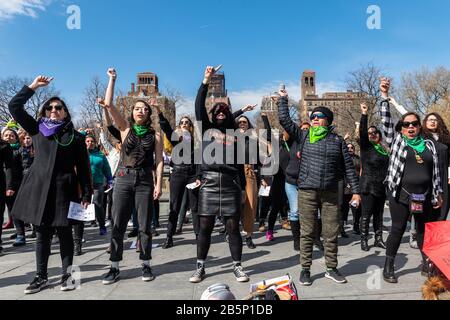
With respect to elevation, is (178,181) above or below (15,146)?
below

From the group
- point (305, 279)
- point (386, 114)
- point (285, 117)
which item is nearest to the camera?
point (305, 279)

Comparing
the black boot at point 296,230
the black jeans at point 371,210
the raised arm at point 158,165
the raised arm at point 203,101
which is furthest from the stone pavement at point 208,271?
the raised arm at point 203,101

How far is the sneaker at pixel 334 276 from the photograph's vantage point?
12.7ft

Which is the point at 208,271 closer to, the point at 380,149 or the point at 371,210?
the point at 371,210

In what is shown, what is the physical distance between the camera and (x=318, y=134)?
407cm

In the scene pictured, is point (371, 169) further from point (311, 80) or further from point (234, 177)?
point (311, 80)

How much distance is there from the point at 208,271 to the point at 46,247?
1.87m

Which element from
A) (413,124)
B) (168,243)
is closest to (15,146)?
(168,243)

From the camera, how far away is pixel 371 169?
18.9 feet

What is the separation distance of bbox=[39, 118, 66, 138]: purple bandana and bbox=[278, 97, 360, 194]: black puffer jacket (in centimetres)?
247

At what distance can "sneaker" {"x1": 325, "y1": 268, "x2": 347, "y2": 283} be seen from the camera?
3.86 metres
